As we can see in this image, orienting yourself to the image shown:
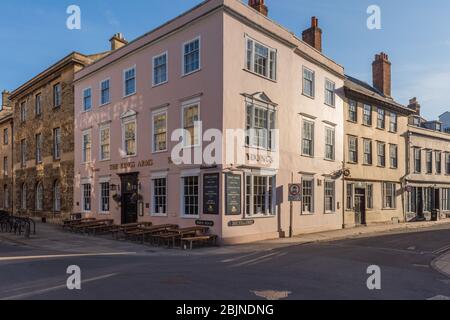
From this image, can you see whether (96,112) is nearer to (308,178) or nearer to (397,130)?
(308,178)

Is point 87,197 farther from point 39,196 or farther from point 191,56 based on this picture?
point 191,56

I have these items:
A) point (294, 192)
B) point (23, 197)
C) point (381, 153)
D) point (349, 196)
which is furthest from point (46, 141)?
point (381, 153)

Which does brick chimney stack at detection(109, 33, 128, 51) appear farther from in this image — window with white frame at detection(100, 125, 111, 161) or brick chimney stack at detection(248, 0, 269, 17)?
brick chimney stack at detection(248, 0, 269, 17)

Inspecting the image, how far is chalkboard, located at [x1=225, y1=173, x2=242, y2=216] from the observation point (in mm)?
15672

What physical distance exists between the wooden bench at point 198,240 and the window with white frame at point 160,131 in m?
5.26

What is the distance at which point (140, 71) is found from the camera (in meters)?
20.4

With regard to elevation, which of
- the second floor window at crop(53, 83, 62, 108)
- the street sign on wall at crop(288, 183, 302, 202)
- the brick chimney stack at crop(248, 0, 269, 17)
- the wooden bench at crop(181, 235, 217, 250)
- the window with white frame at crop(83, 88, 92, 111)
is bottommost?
the wooden bench at crop(181, 235, 217, 250)

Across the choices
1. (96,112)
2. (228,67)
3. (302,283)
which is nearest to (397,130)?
(228,67)

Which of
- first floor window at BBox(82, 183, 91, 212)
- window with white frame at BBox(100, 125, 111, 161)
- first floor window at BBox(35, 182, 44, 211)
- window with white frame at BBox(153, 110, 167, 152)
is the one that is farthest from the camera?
first floor window at BBox(35, 182, 44, 211)

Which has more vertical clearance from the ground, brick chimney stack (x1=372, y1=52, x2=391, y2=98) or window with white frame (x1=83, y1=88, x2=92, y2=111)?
brick chimney stack (x1=372, y1=52, x2=391, y2=98)

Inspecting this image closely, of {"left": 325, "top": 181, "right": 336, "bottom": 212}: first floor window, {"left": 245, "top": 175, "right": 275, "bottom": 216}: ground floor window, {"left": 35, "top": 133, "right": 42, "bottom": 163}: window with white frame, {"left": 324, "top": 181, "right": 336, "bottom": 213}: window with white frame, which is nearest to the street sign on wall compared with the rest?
{"left": 245, "top": 175, "right": 275, "bottom": 216}: ground floor window

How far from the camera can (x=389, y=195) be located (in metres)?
29.0

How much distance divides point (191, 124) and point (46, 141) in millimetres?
16316

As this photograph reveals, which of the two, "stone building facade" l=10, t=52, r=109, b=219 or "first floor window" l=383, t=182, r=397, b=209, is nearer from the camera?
"stone building facade" l=10, t=52, r=109, b=219
